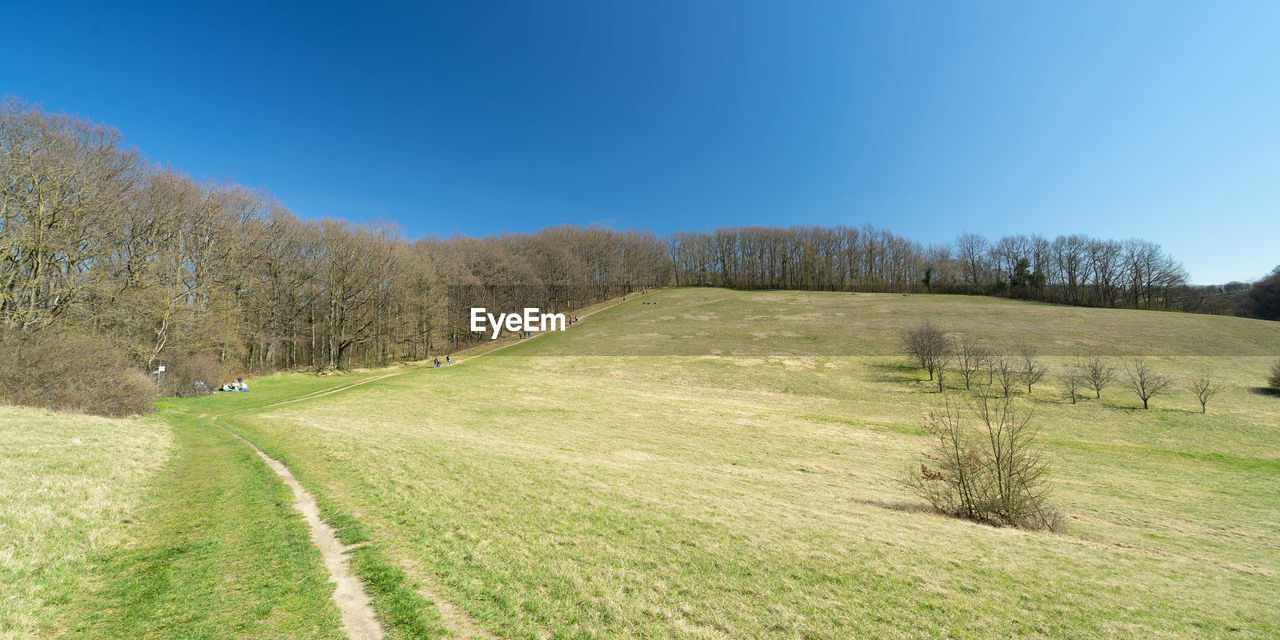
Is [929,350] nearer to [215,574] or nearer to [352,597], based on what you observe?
[352,597]

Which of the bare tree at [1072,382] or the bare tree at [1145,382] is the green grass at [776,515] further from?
the bare tree at [1072,382]

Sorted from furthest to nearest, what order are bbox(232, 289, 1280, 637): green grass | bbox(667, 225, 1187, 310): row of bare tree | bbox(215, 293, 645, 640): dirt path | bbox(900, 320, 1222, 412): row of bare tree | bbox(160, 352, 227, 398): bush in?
bbox(667, 225, 1187, 310): row of bare tree, bbox(900, 320, 1222, 412): row of bare tree, bbox(160, 352, 227, 398): bush, bbox(232, 289, 1280, 637): green grass, bbox(215, 293, 645, 640): dirt path

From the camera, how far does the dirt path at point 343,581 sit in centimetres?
507

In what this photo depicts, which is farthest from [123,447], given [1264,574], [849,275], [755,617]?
[849,275]

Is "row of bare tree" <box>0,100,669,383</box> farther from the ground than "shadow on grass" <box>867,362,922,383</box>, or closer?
farther from the ground

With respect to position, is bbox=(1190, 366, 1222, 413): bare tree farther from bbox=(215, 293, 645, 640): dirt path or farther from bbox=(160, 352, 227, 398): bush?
bbox=(160, 352, 227, 398): bush

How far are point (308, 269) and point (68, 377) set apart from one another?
34829 millimetres

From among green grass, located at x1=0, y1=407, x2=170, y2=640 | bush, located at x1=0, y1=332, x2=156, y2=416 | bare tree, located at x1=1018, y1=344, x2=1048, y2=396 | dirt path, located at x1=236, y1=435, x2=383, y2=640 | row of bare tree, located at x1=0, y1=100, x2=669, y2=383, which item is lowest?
bare tree, located at x1=1018, y1=344, x2=1048, y2=396

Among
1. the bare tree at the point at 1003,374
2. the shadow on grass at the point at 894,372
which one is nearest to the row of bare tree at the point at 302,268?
the shadow on grass at the point at 894,372

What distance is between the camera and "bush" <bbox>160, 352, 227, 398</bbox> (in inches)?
1112

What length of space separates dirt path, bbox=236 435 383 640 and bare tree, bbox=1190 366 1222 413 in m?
47.4

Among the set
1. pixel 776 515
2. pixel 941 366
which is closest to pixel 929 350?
pixel 941 366

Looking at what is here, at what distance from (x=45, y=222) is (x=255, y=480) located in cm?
2898

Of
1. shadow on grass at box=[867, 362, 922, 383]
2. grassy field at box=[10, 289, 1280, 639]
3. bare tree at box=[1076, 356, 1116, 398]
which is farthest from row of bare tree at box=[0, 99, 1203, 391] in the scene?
bare tree at box=[1076, 356, 1116, 398]
